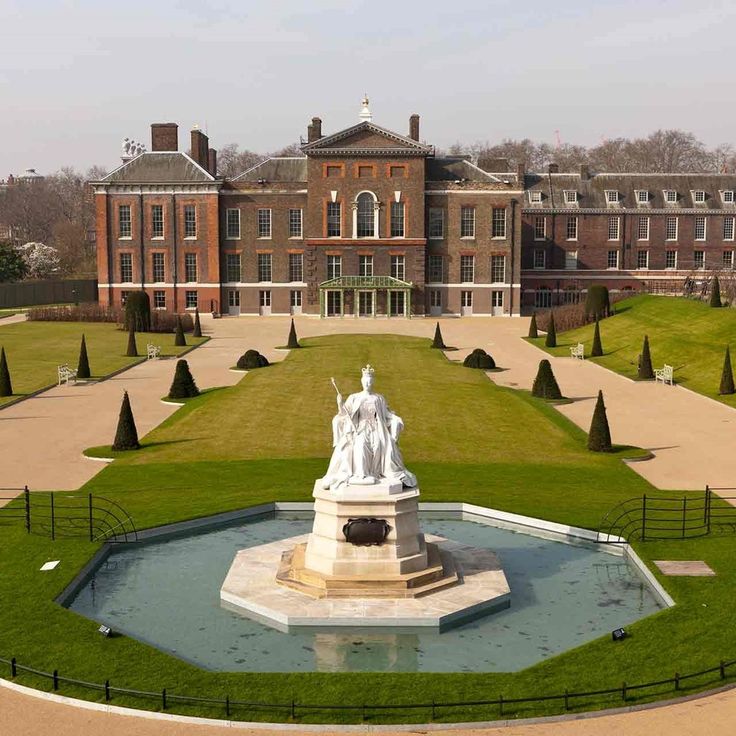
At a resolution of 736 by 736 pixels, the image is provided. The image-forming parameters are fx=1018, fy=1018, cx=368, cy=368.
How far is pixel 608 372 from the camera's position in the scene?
184 ft

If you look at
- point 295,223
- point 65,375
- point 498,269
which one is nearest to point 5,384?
point 65,375

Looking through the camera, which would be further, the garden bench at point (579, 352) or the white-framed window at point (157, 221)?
the white-framed window at point (157, 221)

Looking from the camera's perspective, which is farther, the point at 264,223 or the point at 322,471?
the point at 264,223

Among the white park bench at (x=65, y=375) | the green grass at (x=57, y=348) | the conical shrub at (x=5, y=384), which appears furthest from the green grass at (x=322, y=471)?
the green grass at (x=57, y=348)

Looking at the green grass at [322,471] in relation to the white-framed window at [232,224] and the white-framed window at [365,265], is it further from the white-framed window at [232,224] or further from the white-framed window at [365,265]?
the white-framed window at [232,224]

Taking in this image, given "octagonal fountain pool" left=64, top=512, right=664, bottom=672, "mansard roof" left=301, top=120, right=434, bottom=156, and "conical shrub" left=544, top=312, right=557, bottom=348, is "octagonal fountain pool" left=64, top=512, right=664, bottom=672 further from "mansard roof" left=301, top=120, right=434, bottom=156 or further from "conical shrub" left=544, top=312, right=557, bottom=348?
"mansard roof" left=301, top=120, right=434, bottom=156

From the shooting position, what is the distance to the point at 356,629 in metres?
18.7

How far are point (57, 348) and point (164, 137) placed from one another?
34537 millimetres

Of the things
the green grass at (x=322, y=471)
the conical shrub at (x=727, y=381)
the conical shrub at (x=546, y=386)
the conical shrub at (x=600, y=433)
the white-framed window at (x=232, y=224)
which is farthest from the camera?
the white-framed window at (x=232, y=224)

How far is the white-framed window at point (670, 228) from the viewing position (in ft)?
318

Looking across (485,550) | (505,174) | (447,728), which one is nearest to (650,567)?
(485,550)

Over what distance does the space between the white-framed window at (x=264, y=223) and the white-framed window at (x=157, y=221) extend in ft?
28.5

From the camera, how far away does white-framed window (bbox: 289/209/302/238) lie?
3605 inches

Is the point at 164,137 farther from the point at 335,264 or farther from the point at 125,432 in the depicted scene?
the point at 125,432
